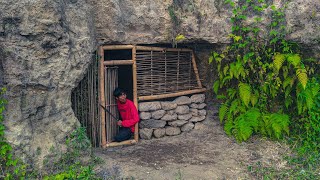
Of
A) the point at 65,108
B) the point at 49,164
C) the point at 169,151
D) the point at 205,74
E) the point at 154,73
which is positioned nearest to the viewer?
the point at 49,164

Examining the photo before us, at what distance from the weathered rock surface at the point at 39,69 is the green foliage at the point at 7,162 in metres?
0.10

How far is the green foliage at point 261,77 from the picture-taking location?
6562mm

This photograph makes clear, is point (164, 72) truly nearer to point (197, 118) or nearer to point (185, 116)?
point (185, 116)

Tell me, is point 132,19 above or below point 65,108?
above

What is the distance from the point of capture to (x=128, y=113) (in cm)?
696

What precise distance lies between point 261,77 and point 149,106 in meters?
2.54

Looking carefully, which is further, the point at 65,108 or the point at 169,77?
the point at 169,77

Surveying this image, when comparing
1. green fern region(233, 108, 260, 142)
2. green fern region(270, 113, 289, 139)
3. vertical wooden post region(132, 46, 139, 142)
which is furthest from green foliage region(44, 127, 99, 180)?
green fern region(270, 113, 289, 139)

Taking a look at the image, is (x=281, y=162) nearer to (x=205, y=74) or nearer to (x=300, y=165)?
(x=300, y=165)

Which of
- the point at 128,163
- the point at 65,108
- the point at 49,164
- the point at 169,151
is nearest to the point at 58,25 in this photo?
the point at 65,108

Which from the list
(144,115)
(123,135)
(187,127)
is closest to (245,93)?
(187,127)

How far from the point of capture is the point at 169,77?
751 cm

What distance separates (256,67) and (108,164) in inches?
148

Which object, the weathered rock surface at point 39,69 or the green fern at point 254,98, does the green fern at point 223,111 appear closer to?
the green fern at point 254,98
